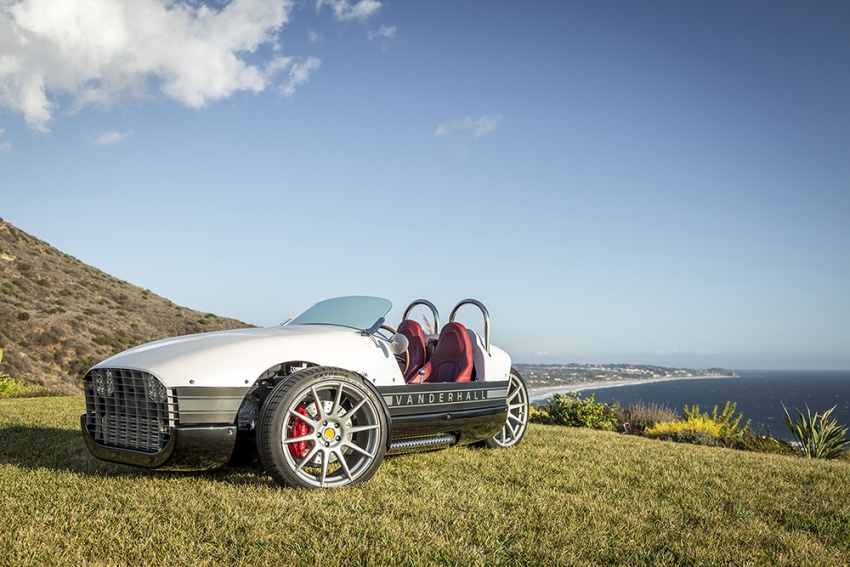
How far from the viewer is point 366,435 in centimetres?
514

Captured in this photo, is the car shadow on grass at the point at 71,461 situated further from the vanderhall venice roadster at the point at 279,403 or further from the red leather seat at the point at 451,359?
the red leather seat at the point at 451,359

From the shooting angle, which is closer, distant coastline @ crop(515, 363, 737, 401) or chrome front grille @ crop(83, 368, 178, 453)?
chrome front grille @ crop(83, 368, 178, 453)

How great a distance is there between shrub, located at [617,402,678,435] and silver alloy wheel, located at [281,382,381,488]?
8.89 meters

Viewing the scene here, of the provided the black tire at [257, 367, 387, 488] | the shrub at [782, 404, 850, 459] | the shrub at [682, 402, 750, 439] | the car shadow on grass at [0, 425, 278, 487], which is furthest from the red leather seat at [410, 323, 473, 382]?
the shrub at [682, 402, 750, 439]

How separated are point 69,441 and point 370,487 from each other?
12.9ft

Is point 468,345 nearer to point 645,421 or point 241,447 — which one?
point 241,447

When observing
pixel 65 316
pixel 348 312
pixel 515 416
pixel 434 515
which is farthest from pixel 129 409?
pixel 65 316

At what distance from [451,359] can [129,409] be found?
3162 mm

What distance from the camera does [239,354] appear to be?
4801mm

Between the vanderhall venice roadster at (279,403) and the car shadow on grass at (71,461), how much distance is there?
10.8 inches

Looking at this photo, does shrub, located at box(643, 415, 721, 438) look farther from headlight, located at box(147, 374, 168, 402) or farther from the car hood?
headlight, located at box(147, 374, 168, 402)

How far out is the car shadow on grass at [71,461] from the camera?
506 centimetres

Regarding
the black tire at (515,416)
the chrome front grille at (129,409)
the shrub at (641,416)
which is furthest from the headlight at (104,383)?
the shrub at (641,416)

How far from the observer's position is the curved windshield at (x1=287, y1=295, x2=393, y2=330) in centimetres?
594
